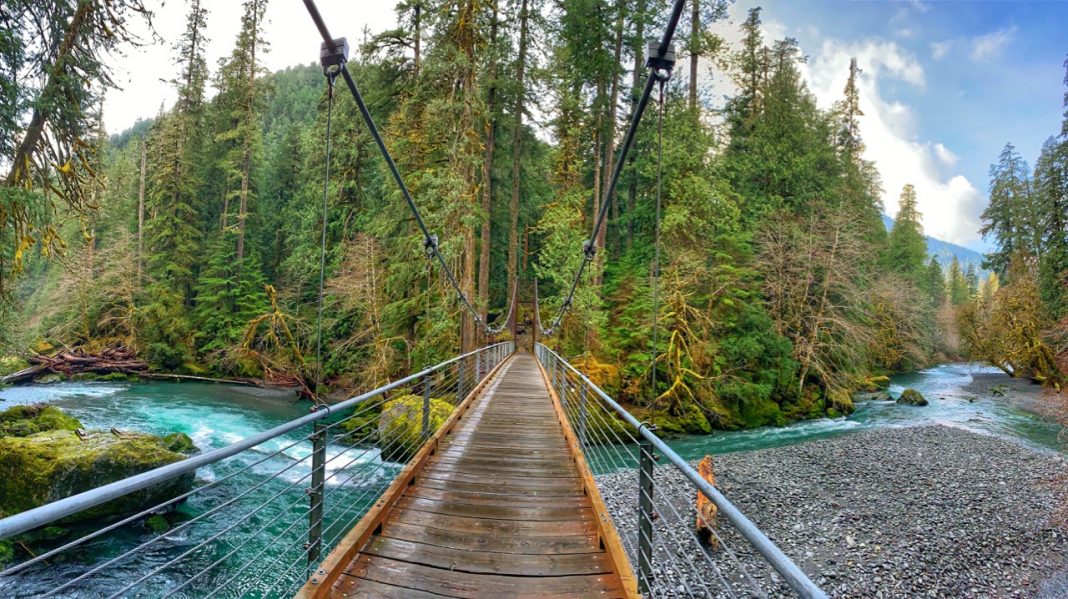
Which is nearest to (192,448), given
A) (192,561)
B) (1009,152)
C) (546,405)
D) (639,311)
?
(192,561)

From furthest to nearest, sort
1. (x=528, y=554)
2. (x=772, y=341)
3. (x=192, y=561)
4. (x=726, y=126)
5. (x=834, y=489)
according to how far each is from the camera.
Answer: (x=726, y=126)
(x=772, y=341)
(x=834, y=489)
(x=192, y=561)
(x=528, y=554)

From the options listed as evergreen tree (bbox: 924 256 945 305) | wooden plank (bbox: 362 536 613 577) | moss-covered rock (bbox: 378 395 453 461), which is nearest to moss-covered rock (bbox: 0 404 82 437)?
moss-covered rock (bbox: 378 395 453 461)

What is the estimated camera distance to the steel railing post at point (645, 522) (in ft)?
6.77

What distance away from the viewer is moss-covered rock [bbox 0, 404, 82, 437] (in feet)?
21.6

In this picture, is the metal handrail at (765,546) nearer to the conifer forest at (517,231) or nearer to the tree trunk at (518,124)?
the conifer forest at (517,231)

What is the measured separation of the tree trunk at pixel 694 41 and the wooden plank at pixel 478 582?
54.3 ft

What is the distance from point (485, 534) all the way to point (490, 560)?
0.27m

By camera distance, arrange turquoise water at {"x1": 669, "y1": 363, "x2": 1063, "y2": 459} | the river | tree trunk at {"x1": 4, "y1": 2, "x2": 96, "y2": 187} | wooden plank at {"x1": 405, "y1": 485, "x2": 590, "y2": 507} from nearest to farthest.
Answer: wooden plank at {"x1": 405, "y1": 485, "x2": 590, "y2": 507}
tree trunk at {"x1": 4, "y1": 2, "x2": 96, "y2": 187}
the river
turquoise water at {"x1": 669, "y1": 363, "x2": 1063, "y2": 459}

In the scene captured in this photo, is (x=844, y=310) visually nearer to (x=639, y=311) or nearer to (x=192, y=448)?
(x=639, y=311)

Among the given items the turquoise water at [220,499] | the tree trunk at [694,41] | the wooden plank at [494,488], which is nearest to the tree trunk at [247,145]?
the turquoise water at [220,499]

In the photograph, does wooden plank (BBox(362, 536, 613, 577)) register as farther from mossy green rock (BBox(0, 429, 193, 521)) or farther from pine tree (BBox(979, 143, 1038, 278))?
pine tree (BBox(979, 143, 1038, 278))

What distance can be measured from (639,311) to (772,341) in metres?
3.84

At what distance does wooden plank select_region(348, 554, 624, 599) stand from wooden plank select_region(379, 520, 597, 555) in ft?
0.75

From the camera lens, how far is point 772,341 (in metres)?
13.3
